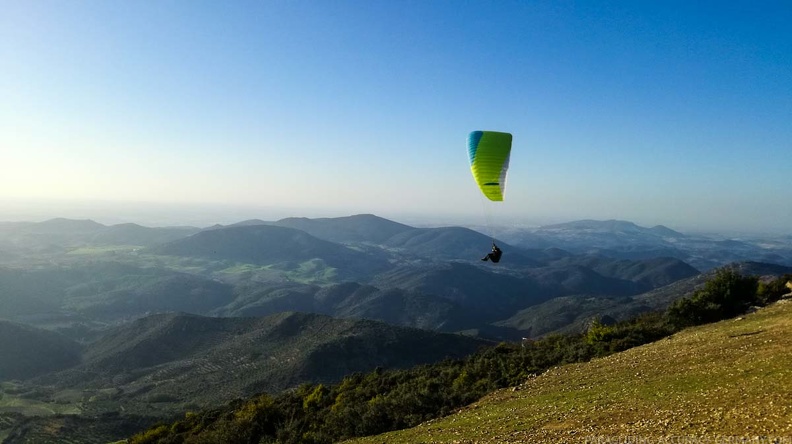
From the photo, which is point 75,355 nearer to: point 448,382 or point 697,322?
point 448,382

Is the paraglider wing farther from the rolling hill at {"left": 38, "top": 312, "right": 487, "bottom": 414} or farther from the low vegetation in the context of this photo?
the rolling hill at {"left": 38, "top": 312, "right": 487, "bottom": 414}

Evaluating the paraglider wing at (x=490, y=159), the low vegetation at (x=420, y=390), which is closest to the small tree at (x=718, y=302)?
the low vegetation at (x=420, y=390)

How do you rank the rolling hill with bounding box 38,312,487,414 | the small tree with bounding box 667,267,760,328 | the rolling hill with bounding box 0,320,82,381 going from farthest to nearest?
the rolling hill with bounding box 0,320,82,381, the rolling hill with bounding box 38,312,487,414, the small tree with bounding box 667,267,760,328

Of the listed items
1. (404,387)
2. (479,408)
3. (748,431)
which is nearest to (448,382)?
(404,387)

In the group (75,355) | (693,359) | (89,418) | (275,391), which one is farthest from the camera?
(75,355)

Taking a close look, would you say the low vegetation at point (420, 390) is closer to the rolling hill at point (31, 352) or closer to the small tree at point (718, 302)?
the small tree at point (718, 302)

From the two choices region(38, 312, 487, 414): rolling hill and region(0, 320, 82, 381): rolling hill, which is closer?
region(38, 312, 487, 414): rolling hill

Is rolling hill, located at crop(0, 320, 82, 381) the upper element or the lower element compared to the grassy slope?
lower

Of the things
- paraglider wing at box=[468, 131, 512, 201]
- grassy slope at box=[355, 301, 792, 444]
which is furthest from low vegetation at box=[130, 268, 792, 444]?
paraglider wing at box=[468, 131, 512, 201]
